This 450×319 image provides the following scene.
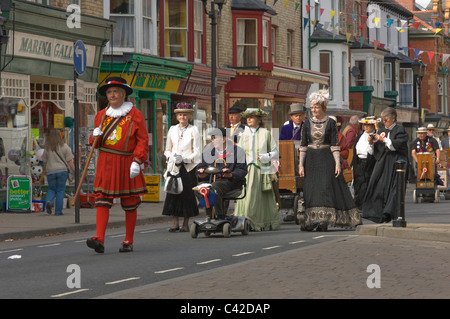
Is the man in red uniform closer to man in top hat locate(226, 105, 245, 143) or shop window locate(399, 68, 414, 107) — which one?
man in top hat locate(226, 105, 245, 143)

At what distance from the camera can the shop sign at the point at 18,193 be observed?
21453 millimetres

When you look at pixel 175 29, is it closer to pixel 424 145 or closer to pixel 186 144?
pixel 424 145

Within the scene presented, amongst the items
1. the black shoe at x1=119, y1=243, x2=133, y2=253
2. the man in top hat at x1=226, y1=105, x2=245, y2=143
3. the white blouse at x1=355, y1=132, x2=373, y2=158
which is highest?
the man in top hat at x1=226, y1=105, x2=245, y2=143

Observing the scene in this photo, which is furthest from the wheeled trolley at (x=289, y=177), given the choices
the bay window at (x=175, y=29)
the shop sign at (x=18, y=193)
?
the bay window at (x=175, y=29)

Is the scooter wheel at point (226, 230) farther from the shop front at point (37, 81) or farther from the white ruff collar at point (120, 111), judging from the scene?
the shop front at point (37, 81)

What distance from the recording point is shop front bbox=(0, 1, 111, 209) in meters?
22.0

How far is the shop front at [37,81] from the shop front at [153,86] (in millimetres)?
1096

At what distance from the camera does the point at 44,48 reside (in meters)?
23.5

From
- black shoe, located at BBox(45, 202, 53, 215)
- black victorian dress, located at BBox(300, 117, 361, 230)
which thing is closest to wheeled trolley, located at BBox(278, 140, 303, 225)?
black victorian dress, located at BBox(300, 117, 361, 230)

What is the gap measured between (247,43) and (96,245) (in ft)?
83.1

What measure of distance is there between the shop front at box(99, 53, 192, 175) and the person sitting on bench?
11.7 metres

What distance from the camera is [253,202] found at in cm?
1559
